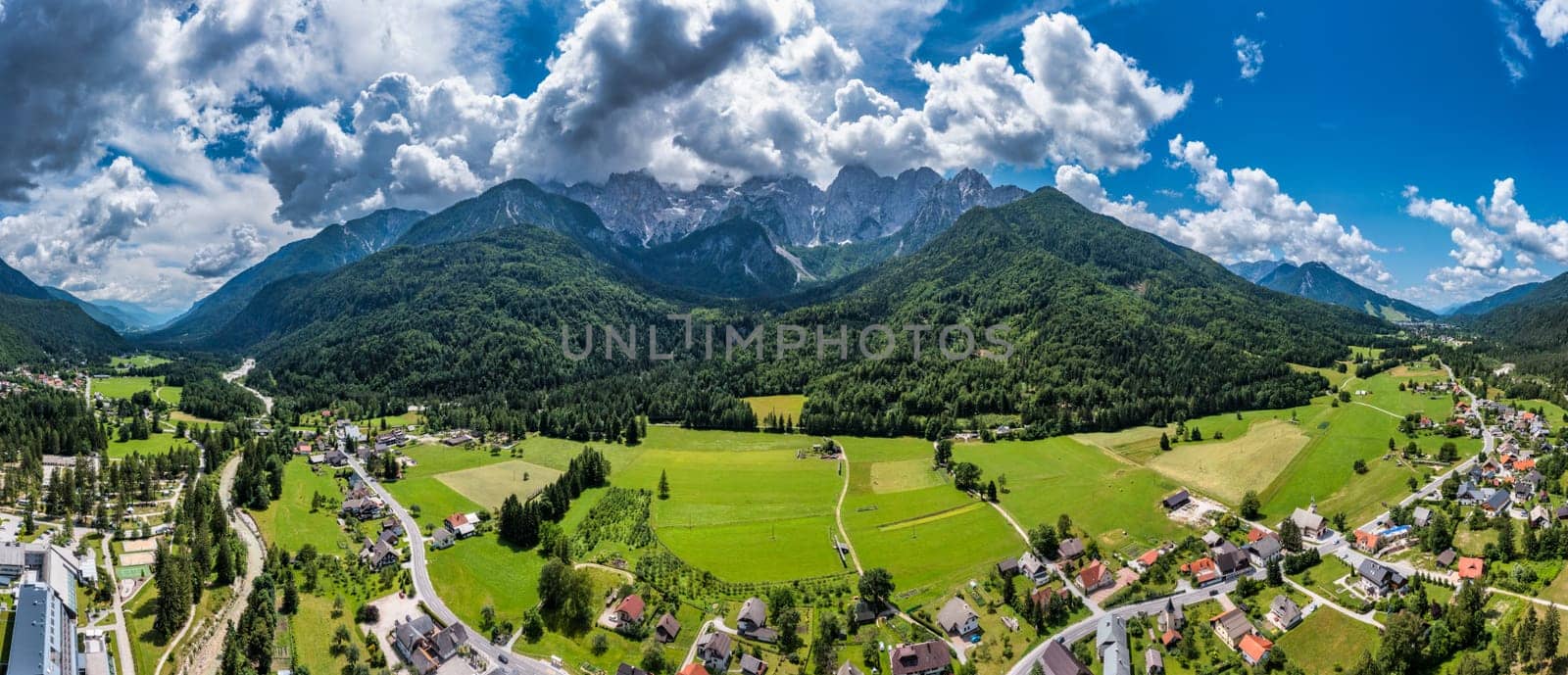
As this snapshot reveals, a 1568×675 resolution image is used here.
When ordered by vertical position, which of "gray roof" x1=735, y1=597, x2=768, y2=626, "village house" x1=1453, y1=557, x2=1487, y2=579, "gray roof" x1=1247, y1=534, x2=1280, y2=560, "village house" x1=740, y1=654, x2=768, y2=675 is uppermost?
"village house" x1=1453, y1=557, x2=1487, y2=579

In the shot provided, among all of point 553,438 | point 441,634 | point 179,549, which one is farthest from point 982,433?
point 179,549

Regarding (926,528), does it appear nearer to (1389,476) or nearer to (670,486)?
(670,486)

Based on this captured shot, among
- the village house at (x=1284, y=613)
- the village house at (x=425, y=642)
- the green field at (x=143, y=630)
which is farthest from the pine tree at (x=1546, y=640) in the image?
the green field at (x=143, y=630)

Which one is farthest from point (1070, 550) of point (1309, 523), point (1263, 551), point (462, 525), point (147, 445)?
point (147, 445)

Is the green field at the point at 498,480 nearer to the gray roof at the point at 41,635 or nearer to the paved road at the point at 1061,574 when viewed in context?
the gray roof at the point at 41,635

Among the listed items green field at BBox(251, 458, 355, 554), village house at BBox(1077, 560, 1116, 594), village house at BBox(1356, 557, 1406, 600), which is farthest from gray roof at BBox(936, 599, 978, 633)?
green field at BBox(251, 458, 355, 554)

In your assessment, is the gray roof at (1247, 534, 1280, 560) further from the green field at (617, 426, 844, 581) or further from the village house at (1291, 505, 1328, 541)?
the green field at (617, 426, 844, 581)
